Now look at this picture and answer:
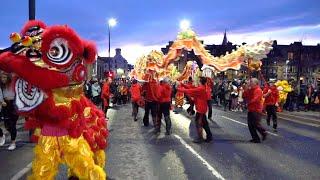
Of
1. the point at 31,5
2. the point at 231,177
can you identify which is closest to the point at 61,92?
the point at 231,177

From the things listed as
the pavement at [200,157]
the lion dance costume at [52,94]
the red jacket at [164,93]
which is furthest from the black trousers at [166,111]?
the lion dance costume at [52,94]

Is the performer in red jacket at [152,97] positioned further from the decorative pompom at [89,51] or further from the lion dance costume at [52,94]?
the lion dance costume at [52,94]

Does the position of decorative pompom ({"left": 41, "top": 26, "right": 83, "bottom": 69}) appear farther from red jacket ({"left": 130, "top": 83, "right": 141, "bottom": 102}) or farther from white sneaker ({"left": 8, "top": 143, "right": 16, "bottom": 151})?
red jacket ({"left": 130, "top": 83, "right": 141, "bottom": 102})

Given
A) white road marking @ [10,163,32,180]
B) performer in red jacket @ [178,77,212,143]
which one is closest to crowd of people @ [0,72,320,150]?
performer in red jacket @ [178,77,212,143]

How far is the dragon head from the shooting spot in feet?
19.7

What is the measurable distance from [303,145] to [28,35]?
8737mm

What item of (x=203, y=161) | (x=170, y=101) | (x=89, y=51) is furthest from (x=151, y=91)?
(x=89, y=51)

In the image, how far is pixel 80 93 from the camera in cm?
660

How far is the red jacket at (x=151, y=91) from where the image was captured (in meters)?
16.1

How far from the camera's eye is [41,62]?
6141 millimetres

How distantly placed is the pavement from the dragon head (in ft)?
8.50

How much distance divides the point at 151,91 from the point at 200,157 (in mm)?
6260

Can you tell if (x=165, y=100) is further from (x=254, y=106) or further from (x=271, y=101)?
(x=271, y=101)

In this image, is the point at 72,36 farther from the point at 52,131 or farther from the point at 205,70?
the point at 205,70
